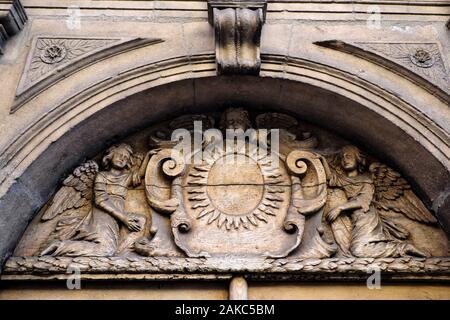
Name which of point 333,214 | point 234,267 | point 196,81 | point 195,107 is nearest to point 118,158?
point 195,107

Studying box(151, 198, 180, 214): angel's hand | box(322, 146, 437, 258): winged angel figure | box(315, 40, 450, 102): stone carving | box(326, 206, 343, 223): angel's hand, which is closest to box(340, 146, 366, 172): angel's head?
box(322, 146, 437, 258): winged angel figure

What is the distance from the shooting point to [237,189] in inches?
169

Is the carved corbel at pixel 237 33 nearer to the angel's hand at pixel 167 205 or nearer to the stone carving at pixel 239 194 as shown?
the stone carving at pixel 239 194

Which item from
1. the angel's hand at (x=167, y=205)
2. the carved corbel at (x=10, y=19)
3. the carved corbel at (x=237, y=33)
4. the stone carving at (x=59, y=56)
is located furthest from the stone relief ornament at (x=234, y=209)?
the carved corbel at (x=10, y=19)

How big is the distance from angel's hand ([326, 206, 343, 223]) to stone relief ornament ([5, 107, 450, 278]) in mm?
10

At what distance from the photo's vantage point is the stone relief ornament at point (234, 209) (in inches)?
156

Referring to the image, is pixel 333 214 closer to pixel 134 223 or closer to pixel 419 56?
pixel 419 56

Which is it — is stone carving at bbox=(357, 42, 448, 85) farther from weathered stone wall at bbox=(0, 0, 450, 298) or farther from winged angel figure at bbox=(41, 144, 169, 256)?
winged angel figure at bbox=(41, 144, 169, 256)

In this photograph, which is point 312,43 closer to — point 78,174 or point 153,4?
point 153,4

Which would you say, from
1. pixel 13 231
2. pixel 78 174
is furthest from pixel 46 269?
pixel 78 174

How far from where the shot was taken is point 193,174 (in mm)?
4348

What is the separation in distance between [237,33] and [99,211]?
1.54m
